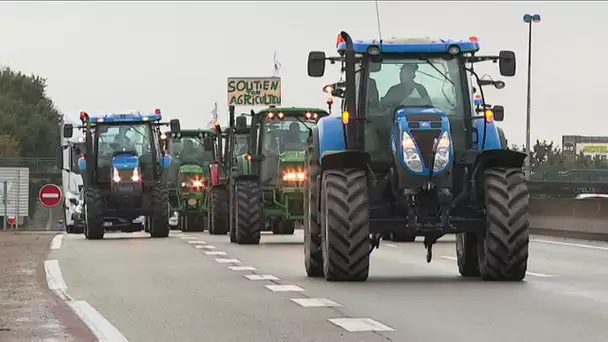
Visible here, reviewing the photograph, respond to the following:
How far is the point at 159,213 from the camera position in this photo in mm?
35562

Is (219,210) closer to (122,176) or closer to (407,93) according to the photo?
(122,176)

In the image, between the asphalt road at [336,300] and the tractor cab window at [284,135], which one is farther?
the tractor cab window at [284,135]

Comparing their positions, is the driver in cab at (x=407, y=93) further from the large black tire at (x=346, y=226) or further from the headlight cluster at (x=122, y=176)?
the headlight cluster at (x=122, y=176)

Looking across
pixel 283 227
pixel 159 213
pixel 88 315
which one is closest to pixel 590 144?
pixel 283 227

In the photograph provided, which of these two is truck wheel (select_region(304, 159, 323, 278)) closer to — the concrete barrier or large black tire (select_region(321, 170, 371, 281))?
large black tire (select_region(321, 170, 371, 281))

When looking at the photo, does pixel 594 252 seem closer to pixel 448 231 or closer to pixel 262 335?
pixel 448 231

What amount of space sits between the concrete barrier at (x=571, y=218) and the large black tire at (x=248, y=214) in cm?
689

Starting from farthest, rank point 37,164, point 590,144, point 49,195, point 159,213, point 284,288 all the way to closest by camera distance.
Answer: point 590,144
point 37,164
point 49,195
point 159,213
point 284,288

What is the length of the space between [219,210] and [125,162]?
255 centimetres

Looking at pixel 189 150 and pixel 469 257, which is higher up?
pixel 189 150

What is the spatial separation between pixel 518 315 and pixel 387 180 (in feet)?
16.4

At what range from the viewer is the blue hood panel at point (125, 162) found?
35.4 metres

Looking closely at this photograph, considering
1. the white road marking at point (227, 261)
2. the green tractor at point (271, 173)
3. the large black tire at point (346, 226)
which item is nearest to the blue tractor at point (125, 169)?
the green tractor at point (271, 173)

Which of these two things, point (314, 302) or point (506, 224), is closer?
point (314, 302)
